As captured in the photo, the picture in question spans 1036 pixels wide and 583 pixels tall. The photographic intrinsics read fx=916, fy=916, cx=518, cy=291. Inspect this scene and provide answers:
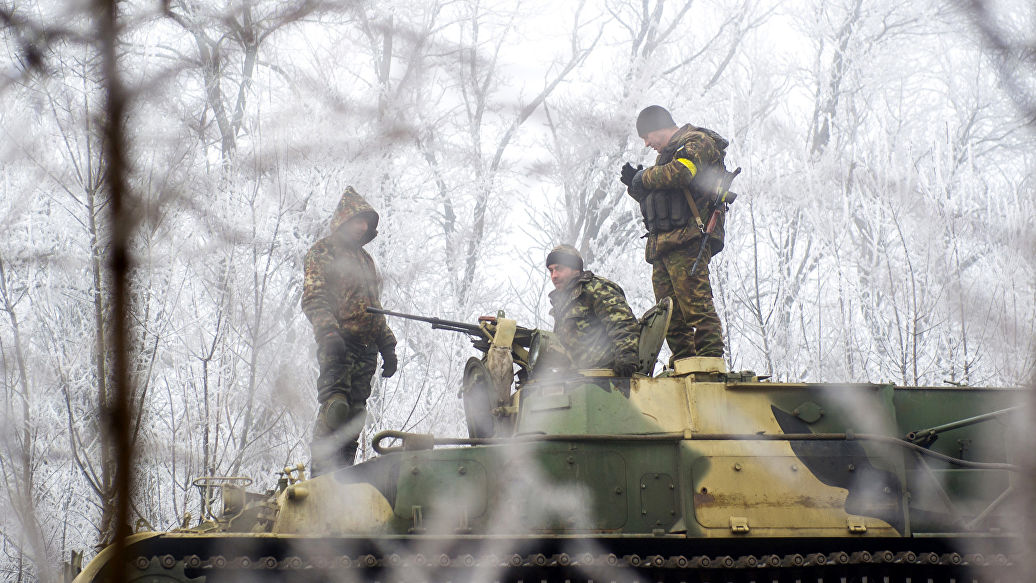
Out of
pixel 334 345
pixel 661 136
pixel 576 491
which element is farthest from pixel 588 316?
pixel 334 345

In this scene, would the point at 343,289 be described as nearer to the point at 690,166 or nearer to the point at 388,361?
the point at 388,361

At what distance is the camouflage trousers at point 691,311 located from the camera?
6.27m

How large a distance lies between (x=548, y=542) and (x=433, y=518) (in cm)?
66

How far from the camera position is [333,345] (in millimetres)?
6367

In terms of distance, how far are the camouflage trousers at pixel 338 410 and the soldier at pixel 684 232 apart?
2.28 metres

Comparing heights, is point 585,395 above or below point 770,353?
below

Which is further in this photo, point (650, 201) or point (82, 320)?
point (82, 320)

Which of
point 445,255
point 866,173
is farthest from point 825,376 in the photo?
point 445,255

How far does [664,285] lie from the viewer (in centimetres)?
664

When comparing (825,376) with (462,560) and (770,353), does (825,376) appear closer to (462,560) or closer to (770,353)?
(770,353)

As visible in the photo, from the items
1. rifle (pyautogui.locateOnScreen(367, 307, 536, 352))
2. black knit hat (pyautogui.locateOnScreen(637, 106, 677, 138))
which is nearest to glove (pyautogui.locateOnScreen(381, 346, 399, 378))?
rifle (pyautogui.locateOnScreen(367, 307, 536, 352))

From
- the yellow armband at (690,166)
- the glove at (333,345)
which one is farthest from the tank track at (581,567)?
the yellow armband at (690,166)

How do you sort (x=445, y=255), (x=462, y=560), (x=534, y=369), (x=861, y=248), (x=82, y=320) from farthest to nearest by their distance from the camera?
(x=445, y=255)
(x=861, y=248)
(x=82, y=320)
(x=534, y=369)
(x=462, y=560)

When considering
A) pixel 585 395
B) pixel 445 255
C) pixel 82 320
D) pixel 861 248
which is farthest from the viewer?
pixel 445 255
